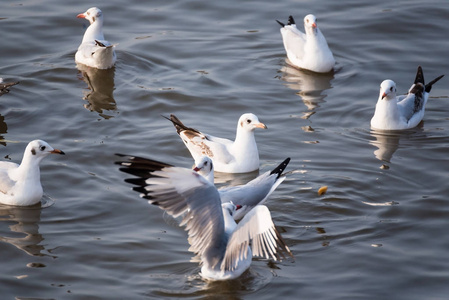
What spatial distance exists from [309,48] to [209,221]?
6.77 meters

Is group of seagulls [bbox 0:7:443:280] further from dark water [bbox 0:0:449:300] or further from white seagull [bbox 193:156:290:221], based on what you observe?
dark water [bbox 0:0:449:300]

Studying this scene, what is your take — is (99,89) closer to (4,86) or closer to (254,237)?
(4,86)

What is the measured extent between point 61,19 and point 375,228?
9113 mm

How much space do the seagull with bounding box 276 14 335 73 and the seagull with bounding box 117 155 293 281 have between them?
6324 mm

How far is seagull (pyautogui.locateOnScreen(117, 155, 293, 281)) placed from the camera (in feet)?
24.4

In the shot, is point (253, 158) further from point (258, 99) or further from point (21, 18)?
point (21, 18)

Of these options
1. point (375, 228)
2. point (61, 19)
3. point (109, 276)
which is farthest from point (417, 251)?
point (61, 19)

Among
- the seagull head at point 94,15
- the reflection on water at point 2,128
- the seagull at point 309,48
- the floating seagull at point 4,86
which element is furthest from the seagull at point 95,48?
the seagull at point 309,48

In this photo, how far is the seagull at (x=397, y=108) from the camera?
11961 millimetres

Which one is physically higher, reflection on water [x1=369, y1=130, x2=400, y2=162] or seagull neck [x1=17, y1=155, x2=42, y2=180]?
seagull neck [x1=17, y1=155, x2=42, y2=180]

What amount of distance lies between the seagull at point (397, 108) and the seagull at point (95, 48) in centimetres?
463

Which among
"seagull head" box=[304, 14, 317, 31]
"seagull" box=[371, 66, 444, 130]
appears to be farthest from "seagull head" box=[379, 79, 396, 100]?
"seagull head" box=[304, 14, 317, 31]

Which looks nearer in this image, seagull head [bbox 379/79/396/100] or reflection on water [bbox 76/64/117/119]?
seagull head [bbox 379/79/396/100]

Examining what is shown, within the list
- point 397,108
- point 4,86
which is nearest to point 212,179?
point 397,108
